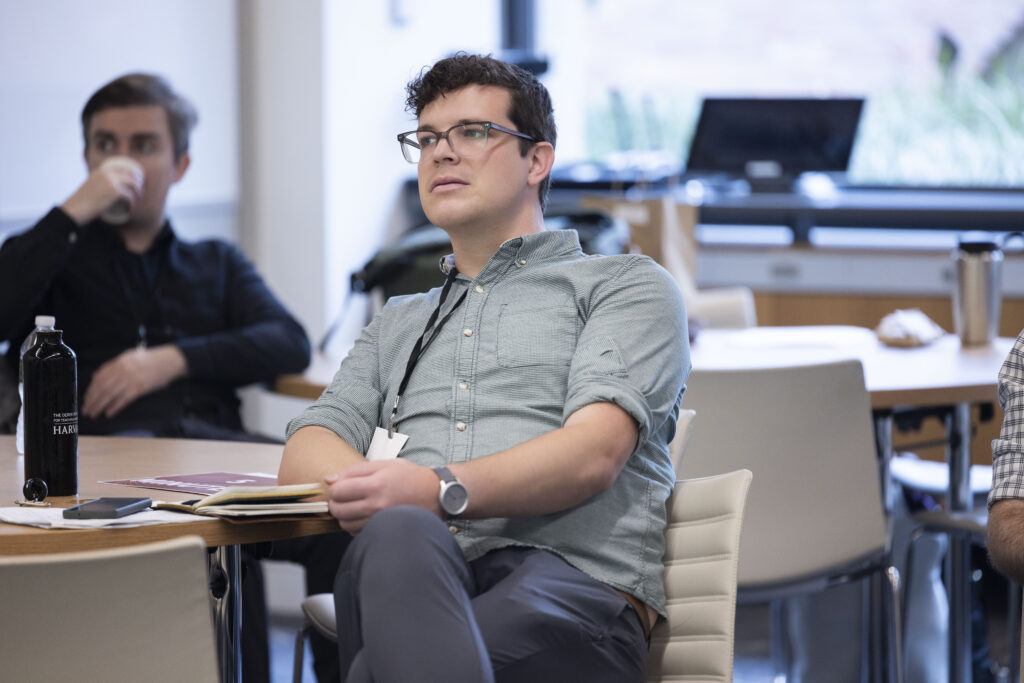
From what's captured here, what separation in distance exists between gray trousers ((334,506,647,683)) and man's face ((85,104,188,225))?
5.50 feet

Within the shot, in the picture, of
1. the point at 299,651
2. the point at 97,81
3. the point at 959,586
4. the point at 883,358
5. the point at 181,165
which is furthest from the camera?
the point at 97,81

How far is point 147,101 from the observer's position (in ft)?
9.86

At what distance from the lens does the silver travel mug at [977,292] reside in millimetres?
3084

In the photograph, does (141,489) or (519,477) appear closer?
(519,477)

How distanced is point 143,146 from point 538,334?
1560mm

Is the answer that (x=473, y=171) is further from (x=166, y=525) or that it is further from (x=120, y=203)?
(x=120, y=203)

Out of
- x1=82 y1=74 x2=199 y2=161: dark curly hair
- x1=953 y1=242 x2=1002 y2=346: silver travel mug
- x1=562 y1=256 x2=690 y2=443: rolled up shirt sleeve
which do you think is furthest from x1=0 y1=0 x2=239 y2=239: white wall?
x1=953 y1=242 x2=1002 y2=346: silver travel mug

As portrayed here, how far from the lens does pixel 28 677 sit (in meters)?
1.27

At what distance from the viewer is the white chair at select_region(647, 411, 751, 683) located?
166cm

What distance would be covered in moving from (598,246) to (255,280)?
89 cm

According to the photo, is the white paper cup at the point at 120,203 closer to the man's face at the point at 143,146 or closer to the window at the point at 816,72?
the man's face at the point at 143,146

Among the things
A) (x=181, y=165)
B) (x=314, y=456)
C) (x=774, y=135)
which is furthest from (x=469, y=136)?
(x=774, y=135)

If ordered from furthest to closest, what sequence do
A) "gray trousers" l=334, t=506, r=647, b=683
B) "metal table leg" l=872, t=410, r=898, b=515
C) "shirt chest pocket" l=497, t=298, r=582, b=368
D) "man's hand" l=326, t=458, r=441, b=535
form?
1. "metal table leg" l=872, t=410, r=898, b=515
2. "shirt chest pocket" l=497, t=298, r=582, b=368
3. "man's hand" l=326, t=458, r=441, b=535
4. "gray trousers" l=334, t=506, r=647, b=683

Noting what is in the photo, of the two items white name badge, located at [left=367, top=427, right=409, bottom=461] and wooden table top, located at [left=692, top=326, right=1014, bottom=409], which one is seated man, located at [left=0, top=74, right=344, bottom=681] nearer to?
white name badge, located at [left=367, top=427, right=409, bottom=461]
